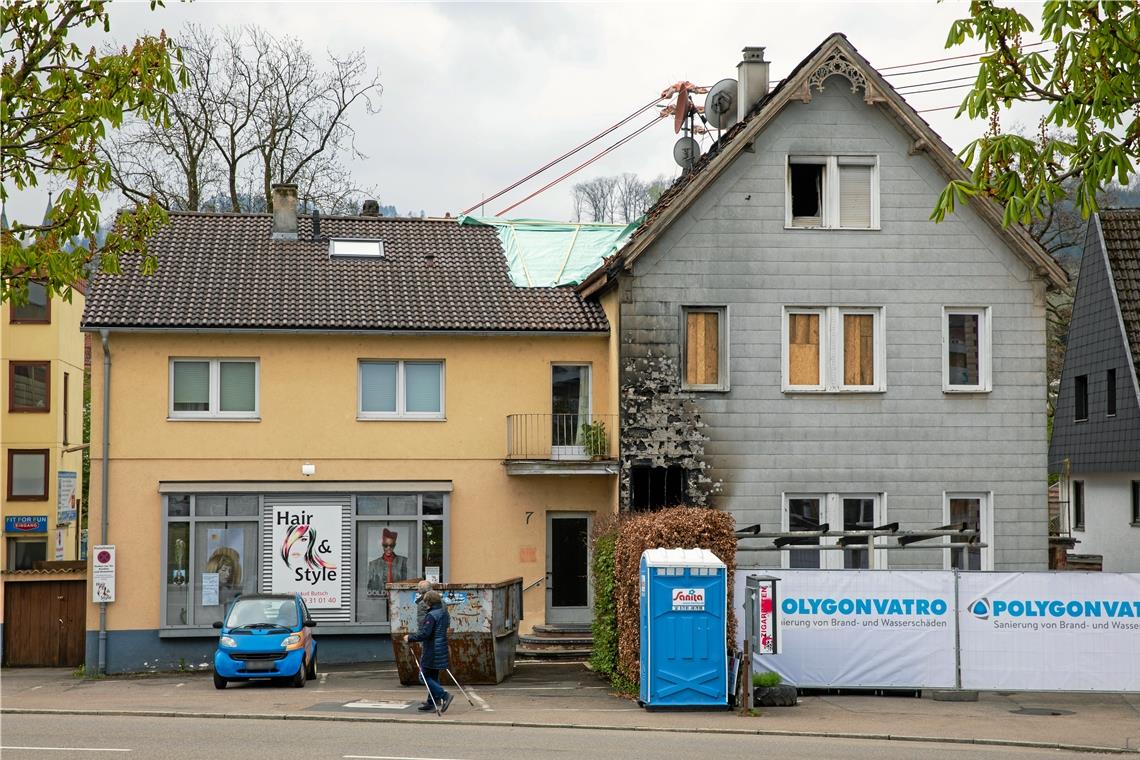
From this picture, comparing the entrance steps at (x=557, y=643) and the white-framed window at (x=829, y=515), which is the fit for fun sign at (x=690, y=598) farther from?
the white-framed window at (x=829, y=515)

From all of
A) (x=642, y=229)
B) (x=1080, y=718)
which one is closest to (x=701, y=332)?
(x=642, y=229)

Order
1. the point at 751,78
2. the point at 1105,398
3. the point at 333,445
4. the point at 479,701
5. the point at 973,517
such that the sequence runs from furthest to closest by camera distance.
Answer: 1. the point at 1105,398
2. the point at 751,78
3. the point at 333,445
4. the point at 973,517
5. the point at 479,701

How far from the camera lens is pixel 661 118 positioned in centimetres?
3531

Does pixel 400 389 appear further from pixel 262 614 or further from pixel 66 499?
pixel 66 499

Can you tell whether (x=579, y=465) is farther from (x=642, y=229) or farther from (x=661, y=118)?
(x=661, y=118)

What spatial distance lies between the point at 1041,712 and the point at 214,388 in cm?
1558

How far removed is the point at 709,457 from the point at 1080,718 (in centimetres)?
883

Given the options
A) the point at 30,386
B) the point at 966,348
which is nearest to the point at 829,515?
the point at 966,348

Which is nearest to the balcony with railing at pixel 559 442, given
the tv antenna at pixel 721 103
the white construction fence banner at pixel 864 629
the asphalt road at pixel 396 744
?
the white construction fence banner at pixel 864 629

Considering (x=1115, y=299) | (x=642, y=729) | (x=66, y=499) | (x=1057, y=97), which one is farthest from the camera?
(x=66, y=499)

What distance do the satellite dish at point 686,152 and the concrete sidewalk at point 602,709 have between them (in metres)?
12.7

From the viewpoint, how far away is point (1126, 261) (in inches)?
1305

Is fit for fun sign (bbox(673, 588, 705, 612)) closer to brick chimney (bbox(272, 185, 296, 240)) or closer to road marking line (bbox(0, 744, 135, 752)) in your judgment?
road marking line (bbox(0, 744, 135, 752))

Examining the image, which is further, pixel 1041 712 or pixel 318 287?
pixel 318 287
